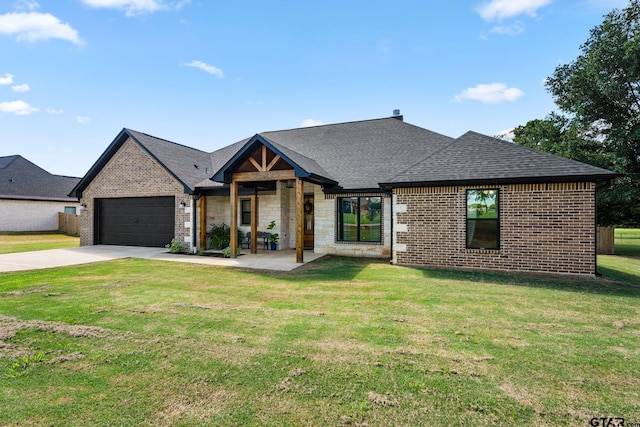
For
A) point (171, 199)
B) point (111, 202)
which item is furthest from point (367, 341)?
point (111, 202)

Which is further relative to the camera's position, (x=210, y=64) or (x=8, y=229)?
(x=8, y=229)

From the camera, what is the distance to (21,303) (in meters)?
5.71

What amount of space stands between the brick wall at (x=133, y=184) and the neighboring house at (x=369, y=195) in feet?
0.19

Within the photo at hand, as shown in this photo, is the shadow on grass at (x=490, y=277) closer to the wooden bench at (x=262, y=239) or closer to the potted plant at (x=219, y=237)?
the wooden bench at (x=262, y=239)

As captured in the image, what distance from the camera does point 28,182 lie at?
26031 mm

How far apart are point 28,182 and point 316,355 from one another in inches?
1318

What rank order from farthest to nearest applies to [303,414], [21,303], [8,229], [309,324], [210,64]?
[8,229]
[210,64]
[21,303]
[309,324]
[303,414]

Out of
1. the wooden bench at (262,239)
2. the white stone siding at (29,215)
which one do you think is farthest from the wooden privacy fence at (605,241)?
the white stone siding at (29,215)

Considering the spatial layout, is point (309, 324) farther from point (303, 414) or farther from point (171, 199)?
point (171, 199)

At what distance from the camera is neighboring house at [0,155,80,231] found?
23438 mm

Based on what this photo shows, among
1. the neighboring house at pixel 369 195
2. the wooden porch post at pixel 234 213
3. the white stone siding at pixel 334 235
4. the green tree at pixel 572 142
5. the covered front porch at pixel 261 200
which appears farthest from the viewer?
the green tree at pixel 572 142

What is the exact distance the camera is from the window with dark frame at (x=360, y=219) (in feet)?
40.1

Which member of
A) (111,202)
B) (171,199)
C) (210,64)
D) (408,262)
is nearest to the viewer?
(408,262)

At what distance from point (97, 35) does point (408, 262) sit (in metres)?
13.3
